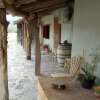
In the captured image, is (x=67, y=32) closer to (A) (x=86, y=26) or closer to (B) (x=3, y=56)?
(A) (x=86, y=26)

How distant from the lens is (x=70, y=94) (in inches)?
104

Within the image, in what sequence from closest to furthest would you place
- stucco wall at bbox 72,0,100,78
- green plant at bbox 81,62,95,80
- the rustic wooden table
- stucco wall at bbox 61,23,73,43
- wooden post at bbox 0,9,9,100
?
the rustic wooden table
green plant at bbox 81,62,95,80
stucco wall at bbox 72,0,100,78
wooden post at bbox 0,9,9,100
stucco wall at bbox 61,23,73,43

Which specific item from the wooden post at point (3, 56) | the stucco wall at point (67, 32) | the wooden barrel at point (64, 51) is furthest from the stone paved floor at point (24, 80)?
the stucco wall at point (67, 32)

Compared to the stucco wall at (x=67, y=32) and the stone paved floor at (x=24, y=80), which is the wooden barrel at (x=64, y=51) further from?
the stone paved floor at (x=24, y=80)

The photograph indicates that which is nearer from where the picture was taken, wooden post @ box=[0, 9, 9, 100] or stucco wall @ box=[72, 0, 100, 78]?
stucco wall @ box=[72, 0, 100, 78]

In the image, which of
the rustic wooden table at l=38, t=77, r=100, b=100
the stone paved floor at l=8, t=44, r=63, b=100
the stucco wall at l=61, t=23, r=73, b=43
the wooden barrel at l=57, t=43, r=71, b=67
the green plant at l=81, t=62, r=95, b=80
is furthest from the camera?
the stucco wall at l=61, t=23, r=73, b=43

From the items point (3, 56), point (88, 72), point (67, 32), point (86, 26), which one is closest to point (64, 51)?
point (67, 32)

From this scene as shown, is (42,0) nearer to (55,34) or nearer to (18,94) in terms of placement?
(18,94)

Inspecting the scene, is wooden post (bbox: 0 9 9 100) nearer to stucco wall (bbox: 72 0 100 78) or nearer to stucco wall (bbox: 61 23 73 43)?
stucco wall (bbox: 72 0 100 78)

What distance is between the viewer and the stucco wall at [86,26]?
11.2ft

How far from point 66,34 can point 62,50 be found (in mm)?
891

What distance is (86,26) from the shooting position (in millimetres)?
3953

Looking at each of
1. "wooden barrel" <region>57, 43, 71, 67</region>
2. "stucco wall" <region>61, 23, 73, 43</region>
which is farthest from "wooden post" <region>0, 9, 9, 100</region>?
"stucco wall" <region>61, 23, 73, 43</region>

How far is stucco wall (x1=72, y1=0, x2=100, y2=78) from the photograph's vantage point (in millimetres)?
3406
